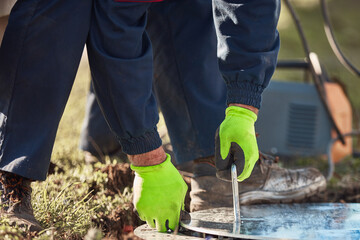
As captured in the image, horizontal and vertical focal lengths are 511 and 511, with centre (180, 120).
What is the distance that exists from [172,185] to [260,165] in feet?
1.46

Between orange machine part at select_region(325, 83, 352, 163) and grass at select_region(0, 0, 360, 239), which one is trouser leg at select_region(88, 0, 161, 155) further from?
orange machine part at select_region(325, 83, 352, 163)

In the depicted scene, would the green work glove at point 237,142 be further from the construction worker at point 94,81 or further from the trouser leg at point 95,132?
the trouser leg at point 95,132

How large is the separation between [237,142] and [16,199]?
0.68m

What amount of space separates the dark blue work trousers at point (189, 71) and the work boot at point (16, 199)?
0.63m

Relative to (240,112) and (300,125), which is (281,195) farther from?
(300,125)

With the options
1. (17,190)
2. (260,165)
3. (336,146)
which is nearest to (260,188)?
(260,165)

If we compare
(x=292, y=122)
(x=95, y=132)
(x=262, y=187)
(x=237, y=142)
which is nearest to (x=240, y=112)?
(x=237, y=142)

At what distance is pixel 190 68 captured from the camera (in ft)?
6.13

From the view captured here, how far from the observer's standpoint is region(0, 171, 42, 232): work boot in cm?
→ 147

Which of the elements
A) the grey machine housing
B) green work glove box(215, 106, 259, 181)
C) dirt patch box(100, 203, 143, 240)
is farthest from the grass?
green work glove box(215, 106, 259, 181)

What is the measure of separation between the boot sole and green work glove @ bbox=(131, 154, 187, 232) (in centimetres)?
38

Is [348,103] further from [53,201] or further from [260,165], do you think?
[53,201]

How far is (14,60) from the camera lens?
4.84 feet

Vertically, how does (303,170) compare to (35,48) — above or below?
below
